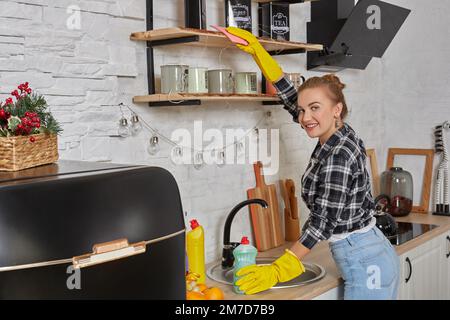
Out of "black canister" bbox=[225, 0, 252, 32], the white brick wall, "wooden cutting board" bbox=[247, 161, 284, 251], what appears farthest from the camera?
"wooden cutting board" bbox=[247, 161, 284, 251]

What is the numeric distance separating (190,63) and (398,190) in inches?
70.4

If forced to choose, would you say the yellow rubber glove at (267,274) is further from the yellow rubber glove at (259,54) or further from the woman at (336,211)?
the yellow rubber glove at (259,54)

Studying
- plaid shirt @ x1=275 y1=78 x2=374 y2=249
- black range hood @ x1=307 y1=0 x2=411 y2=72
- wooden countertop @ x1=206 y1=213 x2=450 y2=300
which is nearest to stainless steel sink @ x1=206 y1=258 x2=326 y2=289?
wooden countertop @ x1=206 y1=213 x2=450 y2=300

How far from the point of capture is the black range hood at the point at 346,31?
119 inches

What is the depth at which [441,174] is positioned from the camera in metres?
3.74

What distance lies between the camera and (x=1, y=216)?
1.12 m

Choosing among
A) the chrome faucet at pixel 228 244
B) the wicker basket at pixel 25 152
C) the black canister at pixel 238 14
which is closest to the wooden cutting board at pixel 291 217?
the chrome faucet at pixel 228 244

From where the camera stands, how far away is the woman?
2.22 m

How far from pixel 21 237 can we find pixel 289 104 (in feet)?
5.57

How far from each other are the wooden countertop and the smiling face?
571 mm

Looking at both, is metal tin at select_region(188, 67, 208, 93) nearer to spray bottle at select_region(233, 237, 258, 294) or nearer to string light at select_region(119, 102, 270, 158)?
string light at select_region(119, 102, 270, 158)

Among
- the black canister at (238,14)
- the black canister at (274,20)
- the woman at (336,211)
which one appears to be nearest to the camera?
the woman at (336,211)

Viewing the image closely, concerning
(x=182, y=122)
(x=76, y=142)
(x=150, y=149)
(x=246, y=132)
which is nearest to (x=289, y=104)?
(x=246, y=132)

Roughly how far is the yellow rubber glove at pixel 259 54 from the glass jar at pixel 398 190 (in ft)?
4.74
